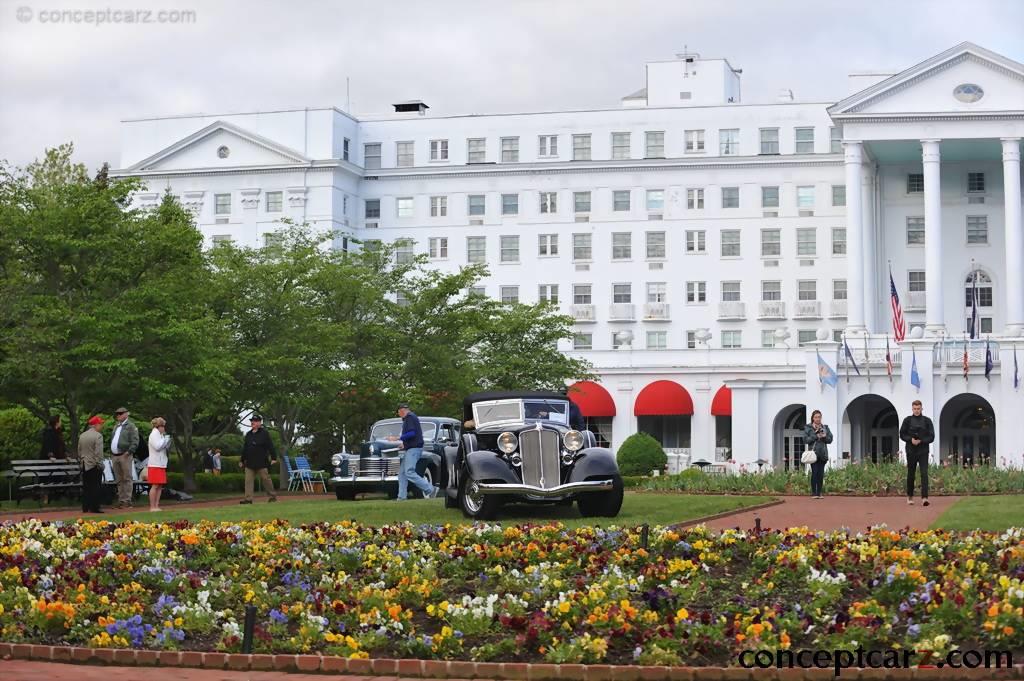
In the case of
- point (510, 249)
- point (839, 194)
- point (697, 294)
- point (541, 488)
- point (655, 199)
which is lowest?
point (541, 488)

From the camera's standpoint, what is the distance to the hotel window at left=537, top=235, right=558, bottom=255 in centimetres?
9331

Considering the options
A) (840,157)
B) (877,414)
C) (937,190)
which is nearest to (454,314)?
(877,414)

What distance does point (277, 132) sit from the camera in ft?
311

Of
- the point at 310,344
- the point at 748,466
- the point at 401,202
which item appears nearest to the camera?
the point at 310,344

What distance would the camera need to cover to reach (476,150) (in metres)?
95.6

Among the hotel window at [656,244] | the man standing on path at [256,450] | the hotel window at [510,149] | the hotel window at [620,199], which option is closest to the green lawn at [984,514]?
the man standing on path at [256,450]

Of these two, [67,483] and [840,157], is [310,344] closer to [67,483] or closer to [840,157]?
[67,483]

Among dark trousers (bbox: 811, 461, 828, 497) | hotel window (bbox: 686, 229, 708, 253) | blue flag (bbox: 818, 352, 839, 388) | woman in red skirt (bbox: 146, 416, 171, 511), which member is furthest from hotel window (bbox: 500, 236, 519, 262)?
woman in red skirt (bbox: 146, 416, 171, 511)

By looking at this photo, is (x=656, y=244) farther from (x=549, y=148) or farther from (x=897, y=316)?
(x=897, y=316)

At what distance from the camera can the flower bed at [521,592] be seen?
13.1m

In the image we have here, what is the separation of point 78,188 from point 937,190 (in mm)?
50436

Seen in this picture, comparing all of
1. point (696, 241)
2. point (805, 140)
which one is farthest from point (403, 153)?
point (805, 140)

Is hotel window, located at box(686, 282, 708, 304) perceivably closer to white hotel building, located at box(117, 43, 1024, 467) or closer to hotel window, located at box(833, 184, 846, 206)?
white hotel building, located at box(117, 43, 1024, 467)

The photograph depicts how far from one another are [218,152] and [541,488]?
73.6 meters
